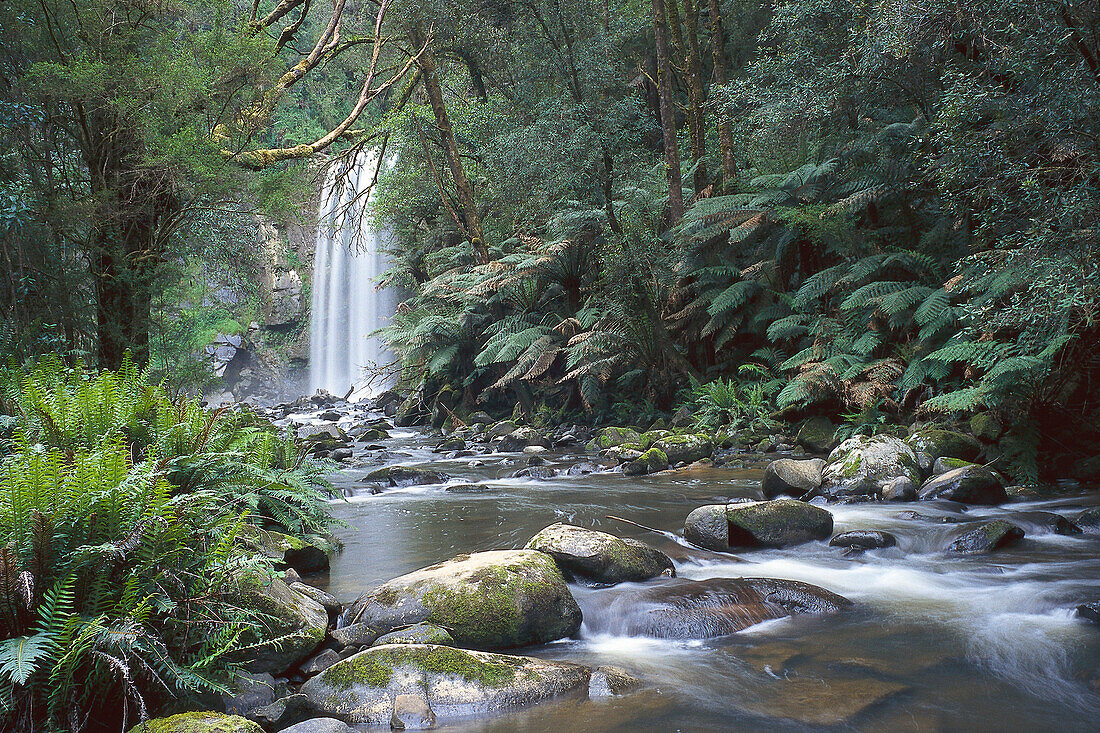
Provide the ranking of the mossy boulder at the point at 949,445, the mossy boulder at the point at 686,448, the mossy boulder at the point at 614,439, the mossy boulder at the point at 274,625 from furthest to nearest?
the mossy boulder at the point at 614,439 → the mossy boulder at the point at 686,448 → the mossy boulder at the point at 949,445 → the mossy boulder at the point at 274,625

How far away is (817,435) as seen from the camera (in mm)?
8922

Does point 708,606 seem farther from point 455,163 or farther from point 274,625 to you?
point 455,163

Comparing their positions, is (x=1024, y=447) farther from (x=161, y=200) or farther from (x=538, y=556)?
(x=161, y=200)

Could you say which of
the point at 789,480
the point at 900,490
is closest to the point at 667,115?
the point at 789,480

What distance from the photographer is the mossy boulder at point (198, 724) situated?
2.08m

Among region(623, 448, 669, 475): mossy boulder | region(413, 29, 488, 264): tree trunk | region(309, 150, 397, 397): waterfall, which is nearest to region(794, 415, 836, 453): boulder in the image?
region(623, 448, 669, 475): mossy boulder

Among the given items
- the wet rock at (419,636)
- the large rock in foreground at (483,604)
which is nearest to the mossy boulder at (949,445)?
the large rock in foreground at (483,604)

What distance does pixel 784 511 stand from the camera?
17.1 feet

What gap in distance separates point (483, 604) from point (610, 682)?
2.57 feet

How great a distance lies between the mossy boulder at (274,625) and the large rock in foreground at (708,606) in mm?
1550

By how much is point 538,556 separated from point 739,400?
24.1 feet

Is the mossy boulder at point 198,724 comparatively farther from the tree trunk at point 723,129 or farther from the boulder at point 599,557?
the tree trunk at point 723,129

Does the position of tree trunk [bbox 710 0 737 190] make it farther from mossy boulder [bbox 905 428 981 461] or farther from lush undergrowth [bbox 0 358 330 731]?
lush undergrowth [bbox 0 358 330 731]

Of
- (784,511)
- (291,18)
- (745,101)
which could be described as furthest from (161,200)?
(291,18)
